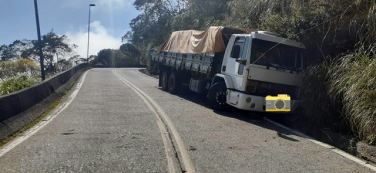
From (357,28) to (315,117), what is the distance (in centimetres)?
247

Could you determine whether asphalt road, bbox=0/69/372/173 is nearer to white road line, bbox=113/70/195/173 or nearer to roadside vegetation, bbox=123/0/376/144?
white road line, bbox=113/70/195/173

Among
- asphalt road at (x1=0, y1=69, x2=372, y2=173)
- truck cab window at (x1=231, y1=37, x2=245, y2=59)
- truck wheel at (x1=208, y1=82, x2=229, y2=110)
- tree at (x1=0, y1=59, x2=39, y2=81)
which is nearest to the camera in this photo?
asphalt road at (x1=0, y1=69, x2=372, y2=173)

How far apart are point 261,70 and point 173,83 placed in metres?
5.90

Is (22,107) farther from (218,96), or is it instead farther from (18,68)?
(18,68)

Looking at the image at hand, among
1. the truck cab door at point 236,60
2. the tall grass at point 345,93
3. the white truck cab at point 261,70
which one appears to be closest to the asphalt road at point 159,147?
the white truck cab at point 261,70

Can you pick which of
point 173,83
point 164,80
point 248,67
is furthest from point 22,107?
point 164,80

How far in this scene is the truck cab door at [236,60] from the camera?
28.6 feet

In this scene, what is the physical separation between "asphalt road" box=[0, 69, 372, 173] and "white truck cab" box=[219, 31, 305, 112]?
648 millimetres

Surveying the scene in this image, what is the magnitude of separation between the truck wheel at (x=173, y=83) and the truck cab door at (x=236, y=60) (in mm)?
4346

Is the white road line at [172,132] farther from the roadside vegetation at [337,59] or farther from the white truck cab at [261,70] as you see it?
the roadside vegetation at [337,59]

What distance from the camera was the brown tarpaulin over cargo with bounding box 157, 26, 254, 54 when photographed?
1011 cm

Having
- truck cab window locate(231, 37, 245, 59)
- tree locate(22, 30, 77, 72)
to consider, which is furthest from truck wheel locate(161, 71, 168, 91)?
tree locate(22, 30, 77, 72)

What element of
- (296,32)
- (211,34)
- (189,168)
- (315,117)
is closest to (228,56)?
(211,34)

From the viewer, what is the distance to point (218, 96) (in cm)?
964
